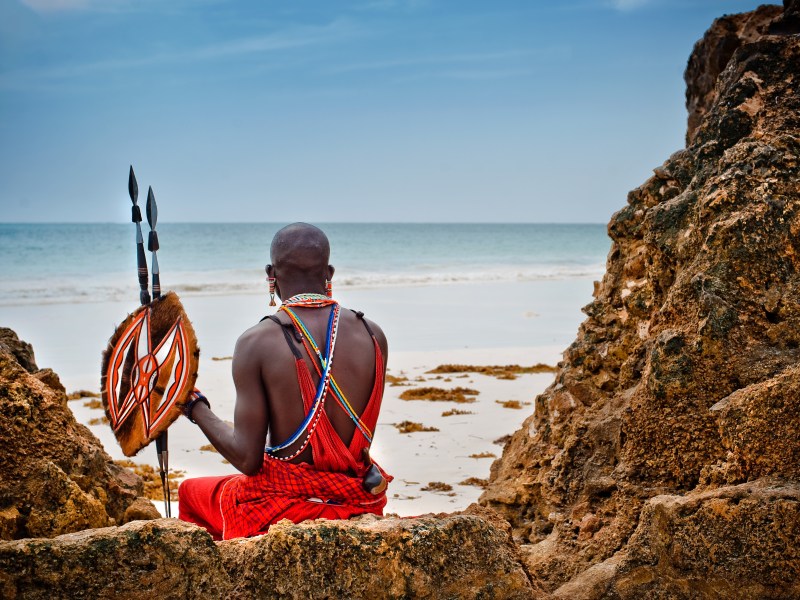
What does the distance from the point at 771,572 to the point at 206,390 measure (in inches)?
383

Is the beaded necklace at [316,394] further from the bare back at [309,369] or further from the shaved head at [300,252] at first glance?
the shaved head at [300,252]

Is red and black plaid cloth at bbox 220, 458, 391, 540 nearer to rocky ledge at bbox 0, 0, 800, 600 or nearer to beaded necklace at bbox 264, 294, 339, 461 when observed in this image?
beaded necklace at bbox 264, 294, 339, 461

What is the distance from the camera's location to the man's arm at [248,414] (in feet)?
11.7

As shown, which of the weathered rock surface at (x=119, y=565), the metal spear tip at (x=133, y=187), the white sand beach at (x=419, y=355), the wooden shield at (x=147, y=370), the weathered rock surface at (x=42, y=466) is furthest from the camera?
the white sand beach at (x=419, y=355)

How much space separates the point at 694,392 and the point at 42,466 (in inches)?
103

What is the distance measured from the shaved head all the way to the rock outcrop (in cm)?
146

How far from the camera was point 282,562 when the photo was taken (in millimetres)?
2557

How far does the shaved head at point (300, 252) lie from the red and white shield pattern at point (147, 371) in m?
0.54

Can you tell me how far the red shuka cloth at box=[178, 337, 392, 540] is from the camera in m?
3.58

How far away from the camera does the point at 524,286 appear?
101ft

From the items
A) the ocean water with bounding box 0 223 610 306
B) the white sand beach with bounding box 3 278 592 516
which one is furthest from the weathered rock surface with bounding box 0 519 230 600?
the ocean water with bounding box 0 223 610 306

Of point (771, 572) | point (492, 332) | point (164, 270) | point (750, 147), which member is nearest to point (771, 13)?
point (750, 147)

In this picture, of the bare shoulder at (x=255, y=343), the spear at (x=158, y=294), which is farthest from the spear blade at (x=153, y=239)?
the bare shoulder at (x=255, y=343)

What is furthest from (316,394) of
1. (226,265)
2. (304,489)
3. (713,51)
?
(226,265)
